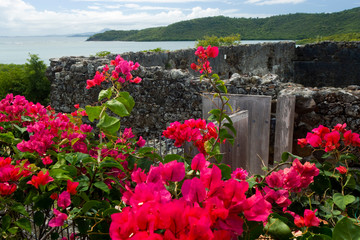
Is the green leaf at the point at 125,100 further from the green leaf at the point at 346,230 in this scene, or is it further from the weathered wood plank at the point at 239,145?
the weathered wood plank at the point at 239,145

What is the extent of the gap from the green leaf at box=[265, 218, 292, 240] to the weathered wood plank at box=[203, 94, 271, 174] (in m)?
2.96

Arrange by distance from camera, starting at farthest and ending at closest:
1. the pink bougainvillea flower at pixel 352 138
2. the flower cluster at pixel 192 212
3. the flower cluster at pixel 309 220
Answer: the pink bougainvillea flower at pixel 352 138
the flower cluster at pixel 309 220
the flower cluster at pixel 192 212

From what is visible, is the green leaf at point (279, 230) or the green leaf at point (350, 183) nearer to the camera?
the green leaf at point (279, 230)

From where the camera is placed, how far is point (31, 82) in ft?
27.9

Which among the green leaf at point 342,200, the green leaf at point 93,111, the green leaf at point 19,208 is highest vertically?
the green leaf at point 93,111

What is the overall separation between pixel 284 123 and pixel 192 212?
11.4 feet

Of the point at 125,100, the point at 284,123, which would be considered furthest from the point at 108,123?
the point at 284,123

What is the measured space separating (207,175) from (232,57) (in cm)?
1196

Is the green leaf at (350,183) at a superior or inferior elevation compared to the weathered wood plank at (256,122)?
superior

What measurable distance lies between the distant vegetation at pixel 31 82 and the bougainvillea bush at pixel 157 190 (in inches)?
265

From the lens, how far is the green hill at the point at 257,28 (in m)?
43.4

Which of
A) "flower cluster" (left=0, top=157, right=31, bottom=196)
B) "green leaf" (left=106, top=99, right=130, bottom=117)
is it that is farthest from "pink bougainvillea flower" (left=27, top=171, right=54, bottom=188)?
"green leaf" (left=106, top=99, right=130, bottom=117)

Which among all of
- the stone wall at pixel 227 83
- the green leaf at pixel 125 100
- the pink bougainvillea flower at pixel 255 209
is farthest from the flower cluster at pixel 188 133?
the stone wall at pixel 227 83

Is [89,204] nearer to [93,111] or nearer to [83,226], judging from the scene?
[83,226]
